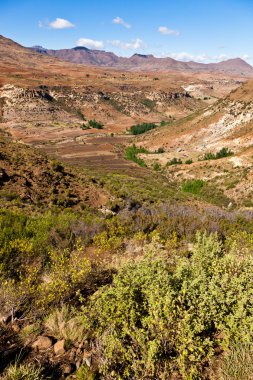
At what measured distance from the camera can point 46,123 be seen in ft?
368

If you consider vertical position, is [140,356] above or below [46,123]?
above

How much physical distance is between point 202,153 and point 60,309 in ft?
223

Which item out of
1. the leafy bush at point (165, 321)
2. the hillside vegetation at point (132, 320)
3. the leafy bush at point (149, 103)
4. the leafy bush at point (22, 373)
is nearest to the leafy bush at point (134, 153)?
the hillside vegetation at point (132, 320)

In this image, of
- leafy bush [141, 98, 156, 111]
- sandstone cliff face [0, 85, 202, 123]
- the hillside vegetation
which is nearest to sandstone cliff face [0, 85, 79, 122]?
sandstone cliff face [0, 85, 202, 123]

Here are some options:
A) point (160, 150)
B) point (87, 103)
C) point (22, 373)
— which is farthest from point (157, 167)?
point (87, 103)

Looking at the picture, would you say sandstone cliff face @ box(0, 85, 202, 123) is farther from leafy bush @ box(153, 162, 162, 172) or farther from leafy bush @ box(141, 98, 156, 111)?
leafy bush @ box(153, 162, 162, 172)

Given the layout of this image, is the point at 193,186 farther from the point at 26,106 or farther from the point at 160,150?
the point at 26,106

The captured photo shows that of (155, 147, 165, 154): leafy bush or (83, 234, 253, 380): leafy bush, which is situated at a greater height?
(83, 234, 253, 380): leafy bush

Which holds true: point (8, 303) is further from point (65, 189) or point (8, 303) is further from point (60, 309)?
point (65, 189)

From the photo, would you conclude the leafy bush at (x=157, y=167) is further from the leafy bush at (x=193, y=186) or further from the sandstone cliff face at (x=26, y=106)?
the sandstone cliff face at (x=26, y=106)

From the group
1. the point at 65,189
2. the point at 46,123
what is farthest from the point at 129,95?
the point at 65,189

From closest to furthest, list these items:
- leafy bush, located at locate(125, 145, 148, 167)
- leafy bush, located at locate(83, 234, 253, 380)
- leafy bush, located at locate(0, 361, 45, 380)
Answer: leafy bush, located at locate(0, 361, 45, 380)
leafy bush, located at locate(83, 234, 253, 380)
leafy bush, located at locate(125, 145, 148, 167)

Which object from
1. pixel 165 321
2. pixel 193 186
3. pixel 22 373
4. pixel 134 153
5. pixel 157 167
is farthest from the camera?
pixel 134 153

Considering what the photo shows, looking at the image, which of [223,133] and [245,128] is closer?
[245,128]
